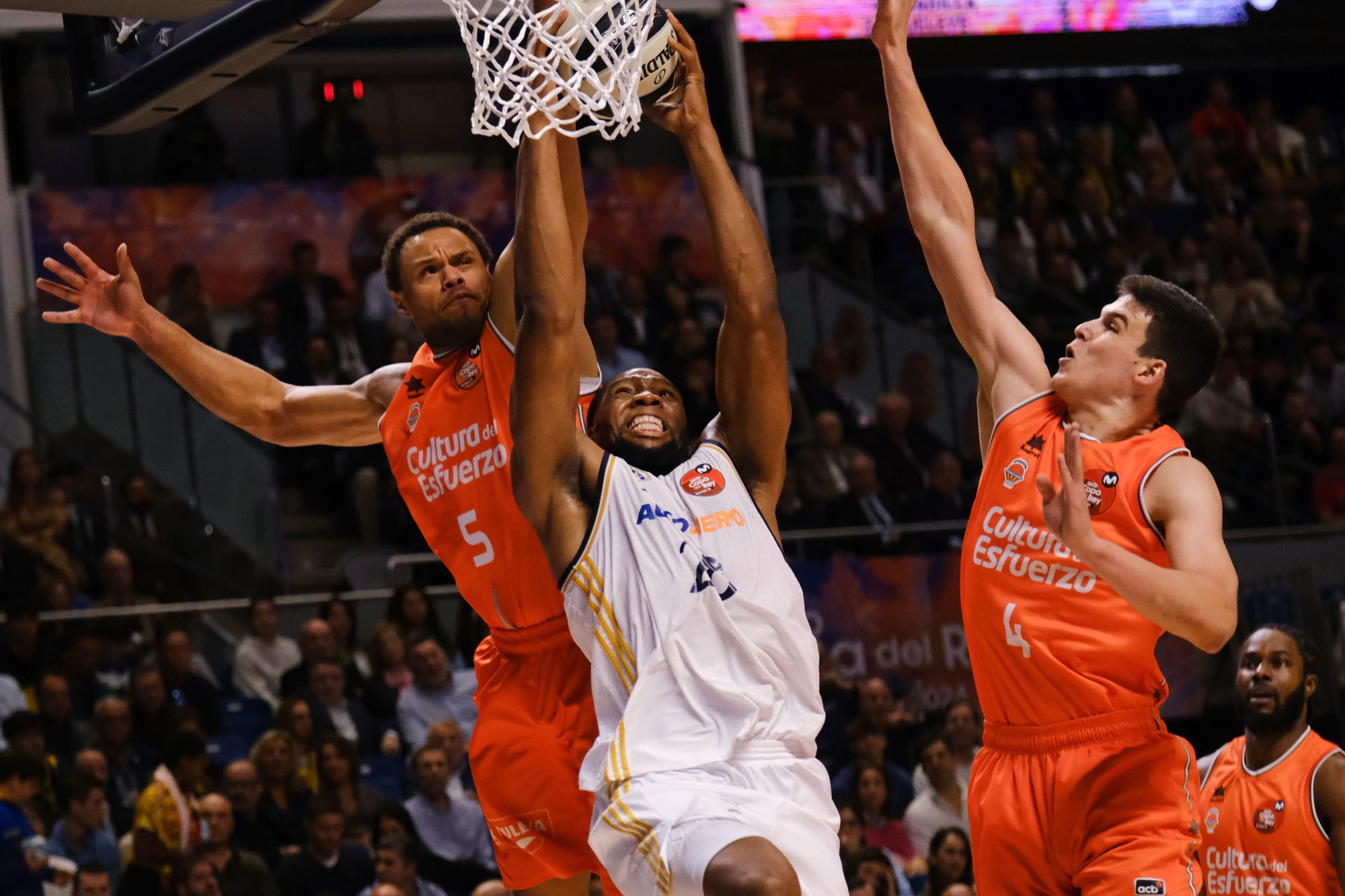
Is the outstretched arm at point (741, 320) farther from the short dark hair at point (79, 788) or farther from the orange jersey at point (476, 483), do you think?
the short dark hair at point (79, 788)

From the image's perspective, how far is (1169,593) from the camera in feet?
11.9

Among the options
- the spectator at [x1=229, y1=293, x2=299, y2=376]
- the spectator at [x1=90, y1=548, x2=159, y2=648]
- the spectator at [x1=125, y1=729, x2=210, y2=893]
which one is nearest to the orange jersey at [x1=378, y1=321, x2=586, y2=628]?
the spectator at [x1=125, y1=729, x2=210, y2=893]

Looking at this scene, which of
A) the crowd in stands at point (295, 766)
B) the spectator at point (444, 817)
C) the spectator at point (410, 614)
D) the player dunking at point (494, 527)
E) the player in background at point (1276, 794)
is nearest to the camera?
the player dunking at point (494, 527)

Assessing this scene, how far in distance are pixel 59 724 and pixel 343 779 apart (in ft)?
5.02

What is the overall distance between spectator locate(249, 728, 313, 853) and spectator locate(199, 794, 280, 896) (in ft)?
1.00

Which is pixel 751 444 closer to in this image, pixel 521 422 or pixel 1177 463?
pixel 521 422

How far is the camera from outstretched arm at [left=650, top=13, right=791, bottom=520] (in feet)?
14.4

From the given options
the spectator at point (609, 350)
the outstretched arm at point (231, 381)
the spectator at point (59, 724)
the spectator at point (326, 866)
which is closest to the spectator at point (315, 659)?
the spectator at point (59, 724)

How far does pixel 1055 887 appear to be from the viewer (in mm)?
4012

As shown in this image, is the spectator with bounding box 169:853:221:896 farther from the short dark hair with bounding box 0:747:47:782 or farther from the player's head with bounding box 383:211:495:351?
the player's head with bounding box 383:211:495:351

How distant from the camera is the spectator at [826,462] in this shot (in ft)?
38.0

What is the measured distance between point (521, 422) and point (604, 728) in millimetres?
776

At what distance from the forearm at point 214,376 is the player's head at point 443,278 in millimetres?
674

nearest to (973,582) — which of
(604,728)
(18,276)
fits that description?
(604,728)
